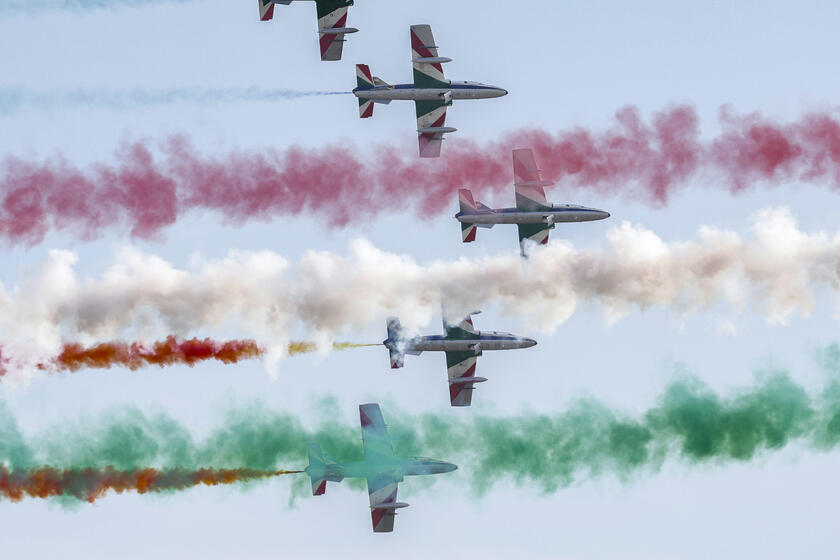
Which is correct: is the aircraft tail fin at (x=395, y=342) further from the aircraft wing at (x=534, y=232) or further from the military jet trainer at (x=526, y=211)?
the aircraft wing at (x=534, y=232)

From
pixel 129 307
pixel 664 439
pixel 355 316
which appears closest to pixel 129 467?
pixel 129 307

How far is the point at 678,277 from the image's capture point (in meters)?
75.1

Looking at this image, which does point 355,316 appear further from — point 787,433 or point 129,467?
point 787,433

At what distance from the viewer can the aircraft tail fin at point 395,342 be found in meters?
73.9

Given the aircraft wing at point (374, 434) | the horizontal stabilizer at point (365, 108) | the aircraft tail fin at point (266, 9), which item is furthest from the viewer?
the aircraft wing at point (374, 434)

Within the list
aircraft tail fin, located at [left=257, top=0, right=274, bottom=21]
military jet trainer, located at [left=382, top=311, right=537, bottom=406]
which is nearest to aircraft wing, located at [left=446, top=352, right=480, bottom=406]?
military jet trainer, located at [left=382, top=311, right=537, bottom=406]

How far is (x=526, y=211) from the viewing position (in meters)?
75.4

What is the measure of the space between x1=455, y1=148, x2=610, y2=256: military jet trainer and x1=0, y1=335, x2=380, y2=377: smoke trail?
349 inches

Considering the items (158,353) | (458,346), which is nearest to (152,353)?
(158,353)

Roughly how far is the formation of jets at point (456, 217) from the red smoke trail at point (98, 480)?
14.3 feet

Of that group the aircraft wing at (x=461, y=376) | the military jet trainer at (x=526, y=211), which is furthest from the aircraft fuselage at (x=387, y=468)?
the military jet trainer at (x=526, y=211)

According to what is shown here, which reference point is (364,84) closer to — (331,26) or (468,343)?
(331,26)

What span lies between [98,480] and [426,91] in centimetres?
2168

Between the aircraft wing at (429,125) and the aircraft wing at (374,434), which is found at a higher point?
the aircraft wing at (429,125)
